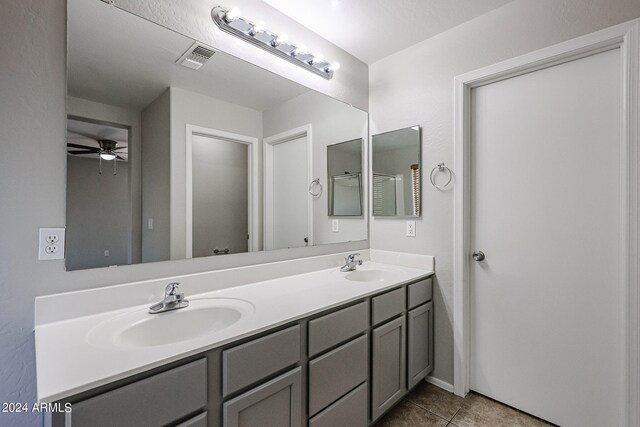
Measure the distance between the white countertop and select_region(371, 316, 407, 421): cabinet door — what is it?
26 cm

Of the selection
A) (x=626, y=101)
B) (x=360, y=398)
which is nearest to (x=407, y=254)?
(x=360, y=398)

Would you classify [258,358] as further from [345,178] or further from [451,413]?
[345,178]

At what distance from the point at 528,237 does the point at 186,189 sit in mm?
1962

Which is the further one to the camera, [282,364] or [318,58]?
[318,58]

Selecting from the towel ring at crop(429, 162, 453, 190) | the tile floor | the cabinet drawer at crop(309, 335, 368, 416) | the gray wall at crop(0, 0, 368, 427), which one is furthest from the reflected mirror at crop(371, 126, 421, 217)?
the gray wall at crop(0, 0, 368, 427)

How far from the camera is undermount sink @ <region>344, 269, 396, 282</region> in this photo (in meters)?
2.03

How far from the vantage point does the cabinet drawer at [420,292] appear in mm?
1841

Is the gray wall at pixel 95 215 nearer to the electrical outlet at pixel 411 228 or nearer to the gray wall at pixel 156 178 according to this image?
the gray wall at pixel 156 178

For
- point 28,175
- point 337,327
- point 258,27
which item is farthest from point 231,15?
point 337,327

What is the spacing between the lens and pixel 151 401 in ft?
2.70

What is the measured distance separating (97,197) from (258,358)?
0.96 metres

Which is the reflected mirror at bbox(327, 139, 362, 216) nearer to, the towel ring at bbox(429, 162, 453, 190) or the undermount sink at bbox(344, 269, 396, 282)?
the undermount sink at bbox(344, 269, 396, 282)

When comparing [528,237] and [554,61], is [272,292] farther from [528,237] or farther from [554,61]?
[554,61]

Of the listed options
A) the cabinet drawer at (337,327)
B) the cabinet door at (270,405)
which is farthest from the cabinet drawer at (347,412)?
the cabinet drawer at (337,327)
